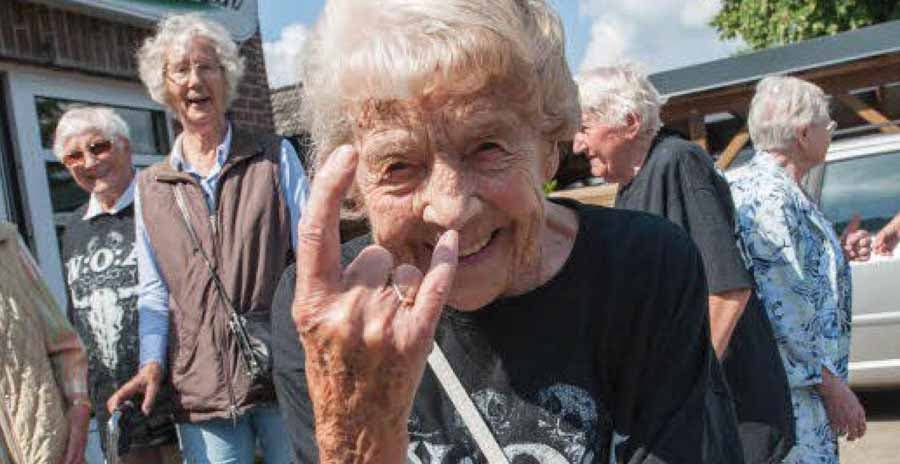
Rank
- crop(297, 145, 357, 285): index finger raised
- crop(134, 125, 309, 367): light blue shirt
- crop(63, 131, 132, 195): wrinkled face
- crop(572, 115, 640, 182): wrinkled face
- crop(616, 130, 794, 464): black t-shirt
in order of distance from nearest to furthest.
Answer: crop(297, 145, 357, 285): index finger raised < crop(616, 130, 794, 464): black t-shirt < crop(134, 125, 309, 367): light blue shirt < crop(572, 115, 640, 182): wrinkled face < crop(63, 131, 132, 195): wrinkled face

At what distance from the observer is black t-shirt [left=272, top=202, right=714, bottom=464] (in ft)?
4.74

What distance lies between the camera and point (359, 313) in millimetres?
1090

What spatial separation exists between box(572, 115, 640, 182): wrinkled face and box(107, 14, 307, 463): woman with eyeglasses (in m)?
0.97

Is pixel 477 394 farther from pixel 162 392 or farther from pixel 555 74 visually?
pixel 162 392

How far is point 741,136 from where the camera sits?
896 cm

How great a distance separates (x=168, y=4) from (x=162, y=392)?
3.36 meters

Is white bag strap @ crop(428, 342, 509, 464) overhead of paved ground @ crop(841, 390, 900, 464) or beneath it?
overhead

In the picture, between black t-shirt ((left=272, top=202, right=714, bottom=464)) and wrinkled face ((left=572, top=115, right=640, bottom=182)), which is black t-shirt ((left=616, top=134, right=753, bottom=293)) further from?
black t-shirt ((left=272, top=202, right=714, bottom=464))

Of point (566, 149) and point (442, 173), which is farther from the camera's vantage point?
point (566, 149)

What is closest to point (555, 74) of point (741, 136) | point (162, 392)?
point (162, 392)

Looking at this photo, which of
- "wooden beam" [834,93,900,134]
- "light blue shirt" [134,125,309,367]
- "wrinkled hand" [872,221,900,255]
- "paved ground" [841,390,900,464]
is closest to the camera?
"light blue shirt" [134,125,309,367]

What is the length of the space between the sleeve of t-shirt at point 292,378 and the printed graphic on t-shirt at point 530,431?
160 mm

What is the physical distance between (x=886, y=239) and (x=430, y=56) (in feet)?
14.3

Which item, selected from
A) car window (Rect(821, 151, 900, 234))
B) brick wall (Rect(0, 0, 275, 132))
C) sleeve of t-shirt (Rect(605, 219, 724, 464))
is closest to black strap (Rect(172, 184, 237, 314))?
sleeve of t-shirt (Rect(605, 219, 724, 464))
